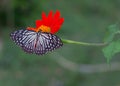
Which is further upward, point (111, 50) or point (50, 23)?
point (50, 23)

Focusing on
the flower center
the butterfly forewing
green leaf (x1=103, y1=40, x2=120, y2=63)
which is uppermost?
the flower center

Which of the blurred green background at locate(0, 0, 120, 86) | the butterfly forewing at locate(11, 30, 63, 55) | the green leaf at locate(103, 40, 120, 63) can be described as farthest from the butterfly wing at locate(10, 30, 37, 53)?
the blurred green background at locate(0, 0, 120, 86)

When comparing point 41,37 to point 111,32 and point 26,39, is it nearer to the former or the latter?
point 26,39

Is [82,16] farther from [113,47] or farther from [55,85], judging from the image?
[113,47]

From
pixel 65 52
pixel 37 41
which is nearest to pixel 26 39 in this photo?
pixel 37 41

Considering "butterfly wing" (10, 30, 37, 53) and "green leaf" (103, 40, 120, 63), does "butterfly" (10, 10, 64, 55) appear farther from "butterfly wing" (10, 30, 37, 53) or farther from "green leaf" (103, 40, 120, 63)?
"green leaf" (103, 40, 120, 63)

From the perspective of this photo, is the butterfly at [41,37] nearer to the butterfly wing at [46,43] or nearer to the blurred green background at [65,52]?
the butterfly wing at [46,43]

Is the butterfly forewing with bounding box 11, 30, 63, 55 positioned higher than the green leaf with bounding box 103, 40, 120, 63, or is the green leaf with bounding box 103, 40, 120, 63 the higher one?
the butterfly forewing with bounding box 11, 30, 63, 55
